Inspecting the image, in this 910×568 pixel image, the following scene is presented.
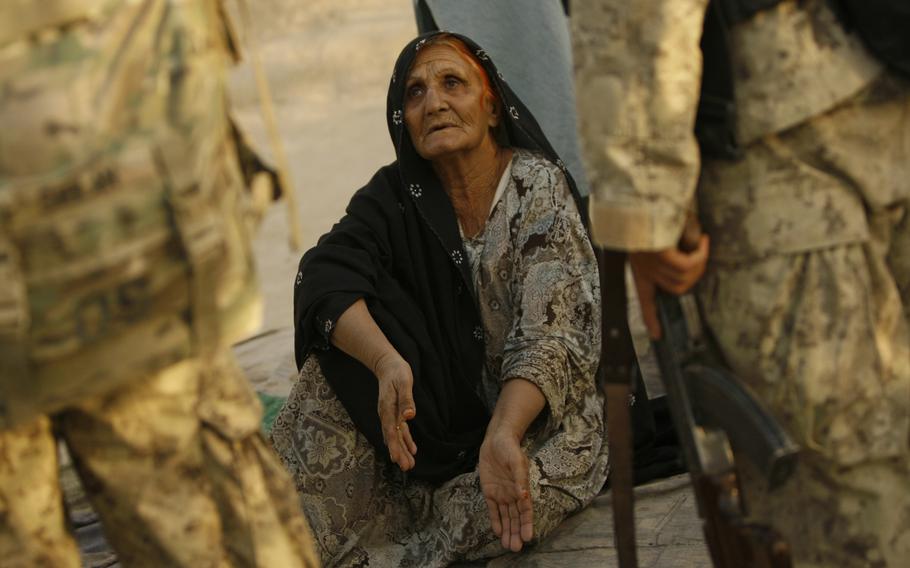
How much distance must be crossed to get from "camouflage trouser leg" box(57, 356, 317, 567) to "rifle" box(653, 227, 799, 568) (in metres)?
0.74

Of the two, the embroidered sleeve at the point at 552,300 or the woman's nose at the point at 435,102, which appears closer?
the embroidered sleeve at the point at 552,300

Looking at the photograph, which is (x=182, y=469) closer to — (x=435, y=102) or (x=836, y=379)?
(x=836, y=379)

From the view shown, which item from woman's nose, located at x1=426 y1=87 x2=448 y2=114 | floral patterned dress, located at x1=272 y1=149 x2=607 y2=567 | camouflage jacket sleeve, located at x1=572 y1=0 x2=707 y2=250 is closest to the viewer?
camouflage jacket sleeve, located at x1=572 y1=0 x2=707 y2=250

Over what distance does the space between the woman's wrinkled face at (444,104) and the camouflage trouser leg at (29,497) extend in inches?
67.9

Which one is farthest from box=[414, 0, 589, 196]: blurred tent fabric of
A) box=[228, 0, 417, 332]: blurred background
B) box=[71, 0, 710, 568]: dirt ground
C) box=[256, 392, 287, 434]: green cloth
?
box=[228, 0, 417, 332]: blurred background

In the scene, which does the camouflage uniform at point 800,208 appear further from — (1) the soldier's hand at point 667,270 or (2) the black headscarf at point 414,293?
(2) the black headscarf at point 414,293

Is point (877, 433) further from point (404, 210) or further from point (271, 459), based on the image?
point (404, 210)

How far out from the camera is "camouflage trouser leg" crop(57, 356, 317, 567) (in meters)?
2.04

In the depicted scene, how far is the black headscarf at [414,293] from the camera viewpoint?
353 cm

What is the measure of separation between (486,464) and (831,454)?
125 centimetres

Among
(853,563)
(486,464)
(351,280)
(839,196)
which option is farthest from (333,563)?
(839,196)

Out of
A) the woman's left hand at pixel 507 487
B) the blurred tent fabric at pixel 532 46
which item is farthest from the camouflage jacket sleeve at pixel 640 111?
the blurred tent fabric at pixel 532 46

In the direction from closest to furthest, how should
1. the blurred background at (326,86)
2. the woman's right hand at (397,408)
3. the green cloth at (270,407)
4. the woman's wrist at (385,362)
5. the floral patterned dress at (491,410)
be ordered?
the woman's right hand at (397,408) → the woman's wrist at (385,362) → the floral patterned dress at (491,410) → the green cloth at (270,407) → the blurred background at (326,86)

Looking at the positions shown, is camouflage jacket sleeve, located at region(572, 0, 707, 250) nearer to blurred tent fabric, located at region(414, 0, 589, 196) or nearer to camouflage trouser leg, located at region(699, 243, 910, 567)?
camouflage trouser leg, located at region(699, 243, 910, 567)
